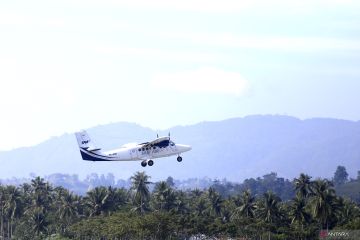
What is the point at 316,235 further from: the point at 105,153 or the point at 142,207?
the point at 105,153

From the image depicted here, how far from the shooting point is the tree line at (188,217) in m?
154

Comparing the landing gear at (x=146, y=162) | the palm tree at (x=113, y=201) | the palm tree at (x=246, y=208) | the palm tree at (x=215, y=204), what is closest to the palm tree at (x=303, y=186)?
the palm tree at (x=246, y=208)

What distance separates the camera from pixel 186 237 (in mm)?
156000

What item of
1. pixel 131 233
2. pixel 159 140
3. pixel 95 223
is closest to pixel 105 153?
pixel 159 140

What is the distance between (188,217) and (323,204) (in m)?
27.6

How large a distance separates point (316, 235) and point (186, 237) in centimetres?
2344

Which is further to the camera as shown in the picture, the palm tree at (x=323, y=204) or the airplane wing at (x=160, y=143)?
the palm tree at (x=323, y=204)

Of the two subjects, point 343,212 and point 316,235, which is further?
point 343,212

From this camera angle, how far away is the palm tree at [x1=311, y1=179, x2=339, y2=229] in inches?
6639

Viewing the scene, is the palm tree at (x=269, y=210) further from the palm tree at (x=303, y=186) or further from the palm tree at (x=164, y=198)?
the palm tree at (x=164, y=198)

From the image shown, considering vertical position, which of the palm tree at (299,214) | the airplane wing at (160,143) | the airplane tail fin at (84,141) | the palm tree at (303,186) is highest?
the airplane tail fin at (84,141)

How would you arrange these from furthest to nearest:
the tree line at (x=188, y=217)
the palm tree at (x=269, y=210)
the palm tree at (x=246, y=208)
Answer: the palm tree at (x=246, y=208)
the palm tree at (x=269, y=210)
the tree line at (x=188, y=217)

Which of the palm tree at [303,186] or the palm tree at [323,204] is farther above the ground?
the palm tree at [303,186]

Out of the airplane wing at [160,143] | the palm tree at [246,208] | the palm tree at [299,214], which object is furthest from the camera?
the palm tree at [246,208]
